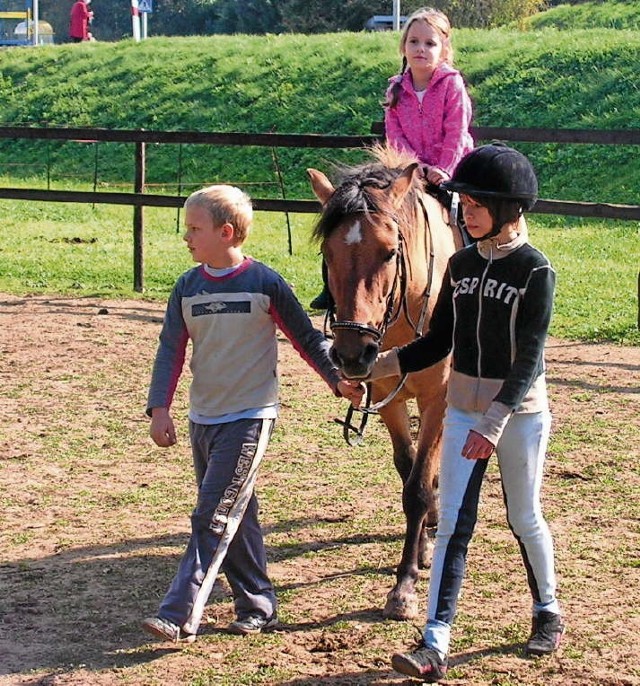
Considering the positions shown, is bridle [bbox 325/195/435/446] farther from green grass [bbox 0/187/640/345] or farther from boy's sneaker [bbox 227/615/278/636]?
green grass [bbox 0/187/640/345]

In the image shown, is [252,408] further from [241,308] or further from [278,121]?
[278,121]

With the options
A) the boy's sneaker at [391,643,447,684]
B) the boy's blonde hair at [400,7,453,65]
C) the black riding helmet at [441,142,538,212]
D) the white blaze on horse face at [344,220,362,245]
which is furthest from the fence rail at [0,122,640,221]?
the boy's sneaker at [391,643,447,684]

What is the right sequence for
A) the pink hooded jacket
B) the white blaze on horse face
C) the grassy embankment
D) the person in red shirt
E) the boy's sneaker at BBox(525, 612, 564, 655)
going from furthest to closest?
the person in red shirt, the grassy embankment, the pink hooded jacket, the white blaze on horse face, the boy's sneaker at BBox(525, 612, 564, 655)

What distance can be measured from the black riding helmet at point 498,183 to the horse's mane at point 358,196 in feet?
1.47

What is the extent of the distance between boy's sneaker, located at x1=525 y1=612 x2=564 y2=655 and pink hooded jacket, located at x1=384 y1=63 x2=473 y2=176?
2.42m

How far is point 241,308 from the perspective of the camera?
4309 mm

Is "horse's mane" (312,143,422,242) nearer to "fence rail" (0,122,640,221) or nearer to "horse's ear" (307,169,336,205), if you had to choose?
"horse's ear" (307,169,336,205)

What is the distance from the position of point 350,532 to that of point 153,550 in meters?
0.90

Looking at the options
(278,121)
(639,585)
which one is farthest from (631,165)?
(639,585)

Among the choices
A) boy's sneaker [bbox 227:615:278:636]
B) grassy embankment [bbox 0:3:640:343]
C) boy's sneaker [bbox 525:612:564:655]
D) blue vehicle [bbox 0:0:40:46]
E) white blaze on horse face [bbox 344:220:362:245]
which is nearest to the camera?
boy's sneaker [bbox 525:612:564:655]

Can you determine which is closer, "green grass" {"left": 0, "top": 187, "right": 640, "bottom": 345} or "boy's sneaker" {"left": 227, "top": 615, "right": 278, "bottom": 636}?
"boy's sneaker" {"left": 227, "top": 615, "right": 278, "bottom": 636}

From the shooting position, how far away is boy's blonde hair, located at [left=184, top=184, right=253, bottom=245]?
426 cm

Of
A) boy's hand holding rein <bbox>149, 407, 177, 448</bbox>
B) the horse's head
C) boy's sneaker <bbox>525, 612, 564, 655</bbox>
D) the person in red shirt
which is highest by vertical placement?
the person in red shirt

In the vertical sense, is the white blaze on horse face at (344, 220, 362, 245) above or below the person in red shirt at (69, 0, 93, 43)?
below
